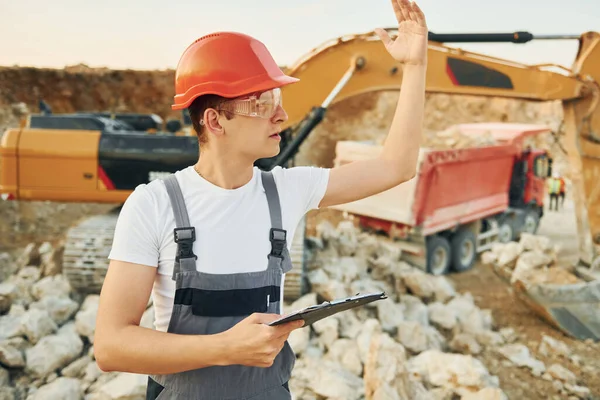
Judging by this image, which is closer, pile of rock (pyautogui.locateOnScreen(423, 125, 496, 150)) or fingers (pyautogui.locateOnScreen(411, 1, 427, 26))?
fingers (pyautogui.locateOnScreen(411, 1, 427, 26))

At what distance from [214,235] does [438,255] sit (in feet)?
22.4

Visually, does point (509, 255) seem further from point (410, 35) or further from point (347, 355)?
point (410, 35)

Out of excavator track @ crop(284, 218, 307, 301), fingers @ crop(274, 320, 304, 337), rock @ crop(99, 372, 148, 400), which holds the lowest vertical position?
rock @ crop(99, 372, 148, 400)

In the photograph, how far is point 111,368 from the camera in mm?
1210

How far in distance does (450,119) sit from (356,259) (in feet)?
57.5

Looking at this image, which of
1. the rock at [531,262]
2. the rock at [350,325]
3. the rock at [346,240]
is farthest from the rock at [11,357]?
the rock at [531,262]

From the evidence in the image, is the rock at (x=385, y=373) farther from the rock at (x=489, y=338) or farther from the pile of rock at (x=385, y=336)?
the rock at (x=489, y=338)

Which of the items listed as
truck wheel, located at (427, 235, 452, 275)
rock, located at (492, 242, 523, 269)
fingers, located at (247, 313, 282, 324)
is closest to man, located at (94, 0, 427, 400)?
fingers, located at (247, 313, 282, 324)

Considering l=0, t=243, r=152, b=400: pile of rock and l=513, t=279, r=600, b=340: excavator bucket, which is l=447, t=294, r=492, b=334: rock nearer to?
l=513, t=279, r=600, b=340: excavator bucket

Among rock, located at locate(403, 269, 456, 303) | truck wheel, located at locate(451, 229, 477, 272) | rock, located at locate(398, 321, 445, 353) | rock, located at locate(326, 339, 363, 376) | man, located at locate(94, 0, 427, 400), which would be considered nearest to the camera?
man, located at locate(94, 0, 427, 400)

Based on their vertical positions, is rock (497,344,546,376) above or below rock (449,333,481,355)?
below

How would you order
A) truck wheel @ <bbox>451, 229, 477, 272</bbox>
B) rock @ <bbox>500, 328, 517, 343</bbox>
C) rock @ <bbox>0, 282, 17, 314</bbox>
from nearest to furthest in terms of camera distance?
rock @ <bbox>0, 282, 17, 314</bbox> → rock @ <bbox>500, 328, 517, 343</bbox> → truck wheel @ <bbox>451, 229, 477, 272</bbox>

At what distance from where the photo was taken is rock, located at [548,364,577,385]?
4.46 meters

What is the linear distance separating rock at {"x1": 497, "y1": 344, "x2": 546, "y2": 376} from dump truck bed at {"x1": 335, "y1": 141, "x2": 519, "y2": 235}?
2.35m
